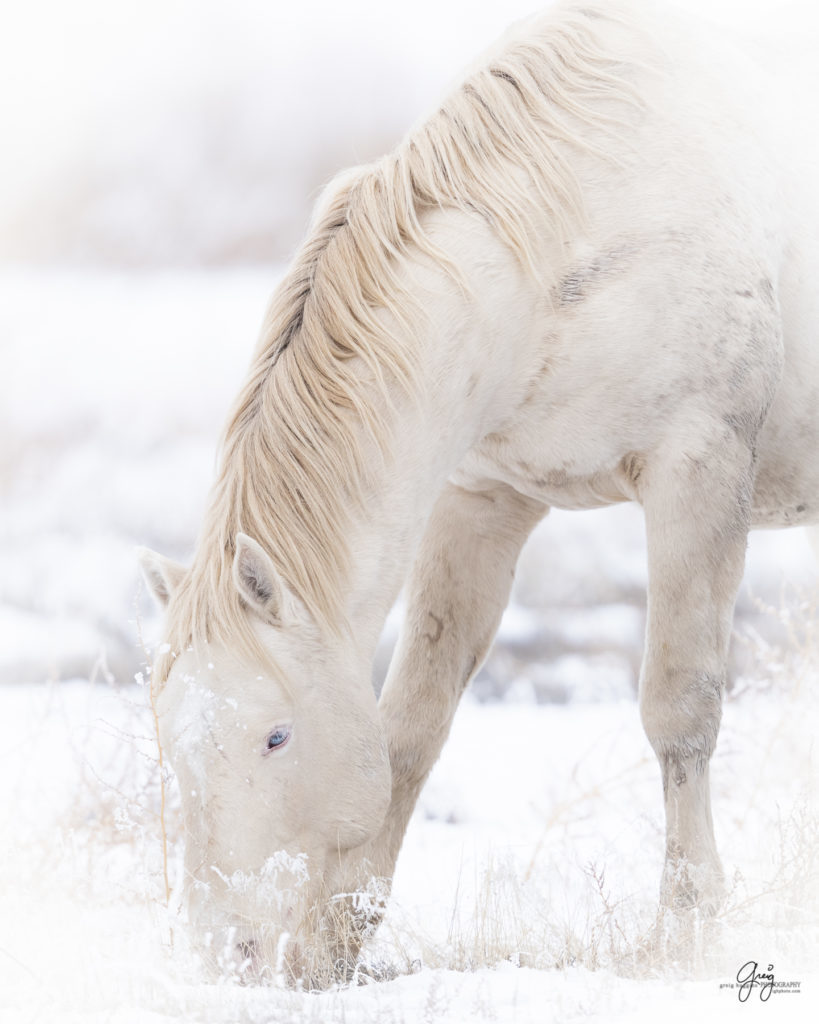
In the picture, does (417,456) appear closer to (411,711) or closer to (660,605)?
(660,605)

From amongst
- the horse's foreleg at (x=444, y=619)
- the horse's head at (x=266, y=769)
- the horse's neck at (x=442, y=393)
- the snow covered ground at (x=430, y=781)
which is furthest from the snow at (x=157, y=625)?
the horse's neck at (x=442, y=393)

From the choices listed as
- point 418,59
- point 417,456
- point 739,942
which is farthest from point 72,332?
point 739,942

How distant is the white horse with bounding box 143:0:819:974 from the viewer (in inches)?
84.9

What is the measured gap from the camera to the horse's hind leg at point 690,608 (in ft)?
8.59

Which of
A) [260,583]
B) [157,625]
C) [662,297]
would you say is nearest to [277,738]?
[260,583]

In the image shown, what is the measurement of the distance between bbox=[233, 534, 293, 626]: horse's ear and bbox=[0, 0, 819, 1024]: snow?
31 cm

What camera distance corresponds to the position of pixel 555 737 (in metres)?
6.50

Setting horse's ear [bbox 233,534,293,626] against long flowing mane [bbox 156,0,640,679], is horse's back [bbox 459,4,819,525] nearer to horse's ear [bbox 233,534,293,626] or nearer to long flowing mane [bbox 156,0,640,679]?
long flowing mane [bbox 156,0,640,679]

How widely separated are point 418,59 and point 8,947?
7.71 meters

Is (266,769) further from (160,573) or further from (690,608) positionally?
(690,608)

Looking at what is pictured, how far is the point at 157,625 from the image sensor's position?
16.1 feet
